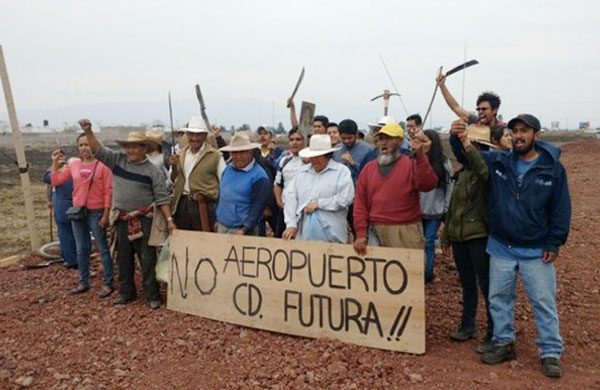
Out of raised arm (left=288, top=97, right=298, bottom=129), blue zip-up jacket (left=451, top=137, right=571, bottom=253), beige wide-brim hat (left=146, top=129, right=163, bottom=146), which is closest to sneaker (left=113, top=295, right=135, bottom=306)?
beige wide-brim hat (left=146, top=129, right=163, bottom=146)

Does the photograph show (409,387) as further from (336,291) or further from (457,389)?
(336,291)

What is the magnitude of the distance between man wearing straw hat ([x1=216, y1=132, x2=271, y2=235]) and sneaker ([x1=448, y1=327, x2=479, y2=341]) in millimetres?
2303

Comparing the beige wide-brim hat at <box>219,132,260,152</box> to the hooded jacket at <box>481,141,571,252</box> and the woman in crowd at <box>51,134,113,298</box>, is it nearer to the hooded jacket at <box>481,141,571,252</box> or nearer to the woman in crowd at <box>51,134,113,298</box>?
the woman in crowd at <box>51,134,113,298</box>

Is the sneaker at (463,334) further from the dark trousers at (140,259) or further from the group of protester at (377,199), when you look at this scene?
the dark trousers at (140,259)

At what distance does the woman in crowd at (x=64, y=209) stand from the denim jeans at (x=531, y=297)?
5915 millimetres

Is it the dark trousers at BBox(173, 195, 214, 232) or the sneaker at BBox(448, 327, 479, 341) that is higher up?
the dark trousers at BBox(173, 195, 214, 232)

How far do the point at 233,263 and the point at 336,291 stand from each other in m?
1.19

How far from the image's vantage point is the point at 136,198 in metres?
5.73

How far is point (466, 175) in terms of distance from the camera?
14.7 ft

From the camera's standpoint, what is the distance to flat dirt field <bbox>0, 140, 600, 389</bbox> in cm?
399

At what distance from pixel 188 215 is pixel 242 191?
3.40 feet

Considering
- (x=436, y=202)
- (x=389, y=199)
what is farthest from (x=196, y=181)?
(x=436, y=202)

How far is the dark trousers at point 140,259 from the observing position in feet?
19.2

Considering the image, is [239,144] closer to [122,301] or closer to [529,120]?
[122,301]
